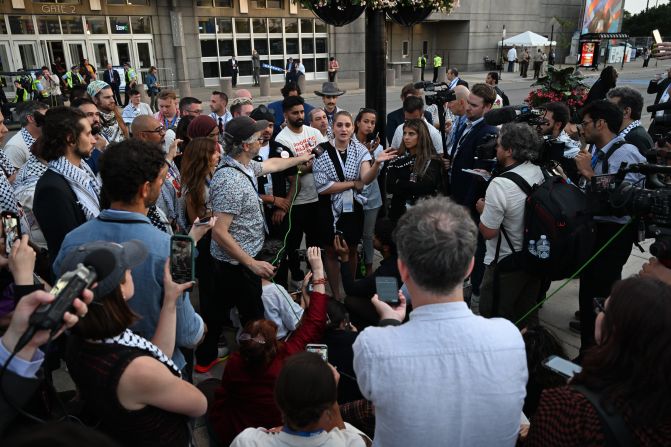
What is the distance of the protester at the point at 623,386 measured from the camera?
1.36 m

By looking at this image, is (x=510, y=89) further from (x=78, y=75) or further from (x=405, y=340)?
(x=405, y=340)

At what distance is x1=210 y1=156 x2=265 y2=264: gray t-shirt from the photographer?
3197mm

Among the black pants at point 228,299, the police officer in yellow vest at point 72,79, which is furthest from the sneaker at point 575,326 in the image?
the police officer in yellow vest at point 72,79

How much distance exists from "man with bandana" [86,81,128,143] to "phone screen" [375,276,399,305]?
4846 mm

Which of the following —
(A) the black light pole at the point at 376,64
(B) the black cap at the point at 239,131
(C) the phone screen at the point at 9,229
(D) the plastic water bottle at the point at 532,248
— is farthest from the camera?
(A) the black light pole at the point at 376,64

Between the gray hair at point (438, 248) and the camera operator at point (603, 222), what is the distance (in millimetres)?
2161

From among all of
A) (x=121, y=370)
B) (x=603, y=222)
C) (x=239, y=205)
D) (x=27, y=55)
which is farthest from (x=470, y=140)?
(x=27, y=55)

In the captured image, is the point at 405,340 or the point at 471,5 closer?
the point at 405,340

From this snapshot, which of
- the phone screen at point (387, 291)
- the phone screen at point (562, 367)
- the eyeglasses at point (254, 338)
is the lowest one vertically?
the eyeglasses at point (254, 338)

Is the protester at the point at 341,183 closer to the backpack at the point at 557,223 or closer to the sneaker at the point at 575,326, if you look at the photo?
the backpack at the point at 557,223

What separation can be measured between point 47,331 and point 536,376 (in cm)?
211

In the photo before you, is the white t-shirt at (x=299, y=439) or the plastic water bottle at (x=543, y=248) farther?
the plastic water bottle at (x=543, y=248)

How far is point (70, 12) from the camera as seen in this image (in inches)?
839

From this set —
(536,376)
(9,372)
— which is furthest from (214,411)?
(536,376)
